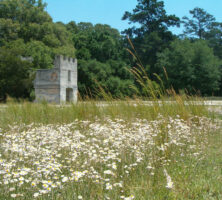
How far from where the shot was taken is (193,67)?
29828 mm

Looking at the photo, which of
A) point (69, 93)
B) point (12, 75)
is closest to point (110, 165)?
point (69, 93)

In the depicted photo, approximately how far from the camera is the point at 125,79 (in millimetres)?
30797

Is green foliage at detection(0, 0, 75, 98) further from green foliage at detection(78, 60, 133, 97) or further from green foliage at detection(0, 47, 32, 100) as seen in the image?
green foliage at detection(78, 60, 133, 97)

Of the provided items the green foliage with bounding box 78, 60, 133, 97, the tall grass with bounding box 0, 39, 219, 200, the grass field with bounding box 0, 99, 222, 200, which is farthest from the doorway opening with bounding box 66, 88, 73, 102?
the grass field with bounding box 0, 99, 222, 200

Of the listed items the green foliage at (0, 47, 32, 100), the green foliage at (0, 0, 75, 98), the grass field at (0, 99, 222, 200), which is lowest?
the grass field at (0, 99, 222, 200)

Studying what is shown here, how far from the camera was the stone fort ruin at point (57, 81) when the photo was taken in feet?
64.2

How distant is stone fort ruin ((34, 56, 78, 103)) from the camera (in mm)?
19562

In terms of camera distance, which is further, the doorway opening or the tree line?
the tree line

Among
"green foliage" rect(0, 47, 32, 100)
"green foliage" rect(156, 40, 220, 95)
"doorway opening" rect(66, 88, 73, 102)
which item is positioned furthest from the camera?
"green foliage" rect(156, 40, 220, 95)

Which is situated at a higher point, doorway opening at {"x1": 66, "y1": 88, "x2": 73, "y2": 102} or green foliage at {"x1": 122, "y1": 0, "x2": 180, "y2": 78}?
green foliage at {"x1": 122, "y1": 0, "x2": 180, "y2": 78}

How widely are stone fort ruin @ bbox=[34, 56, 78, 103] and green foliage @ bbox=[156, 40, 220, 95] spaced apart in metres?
13.0

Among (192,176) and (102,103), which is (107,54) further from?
(192,176)

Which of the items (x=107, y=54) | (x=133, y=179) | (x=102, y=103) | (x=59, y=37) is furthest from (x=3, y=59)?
(x=133, y=179)

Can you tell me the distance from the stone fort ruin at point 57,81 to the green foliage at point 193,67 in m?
13.0
